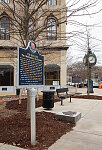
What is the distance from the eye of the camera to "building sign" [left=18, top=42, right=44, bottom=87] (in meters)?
3.16

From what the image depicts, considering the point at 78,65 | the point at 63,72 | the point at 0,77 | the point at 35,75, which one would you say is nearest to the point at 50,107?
the point at 35,75

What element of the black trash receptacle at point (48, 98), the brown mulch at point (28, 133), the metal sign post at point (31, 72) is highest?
the metal sign post at point (31, 72)

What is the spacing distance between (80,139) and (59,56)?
15707mm

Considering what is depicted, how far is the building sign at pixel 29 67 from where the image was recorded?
316 cm

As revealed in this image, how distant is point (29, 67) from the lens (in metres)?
3.40

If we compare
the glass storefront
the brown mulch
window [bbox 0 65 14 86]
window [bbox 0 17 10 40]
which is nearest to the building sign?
the brown mulch

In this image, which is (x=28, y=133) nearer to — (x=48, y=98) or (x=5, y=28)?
(x=48, y=98)

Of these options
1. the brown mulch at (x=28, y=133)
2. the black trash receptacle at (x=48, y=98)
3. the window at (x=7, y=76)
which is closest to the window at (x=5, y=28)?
the black trash receptacle at (x=48, y=98)

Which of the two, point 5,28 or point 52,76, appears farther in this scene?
point 52,76

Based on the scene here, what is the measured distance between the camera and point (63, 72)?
18.7 meters

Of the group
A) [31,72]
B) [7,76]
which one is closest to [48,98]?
[31,72]

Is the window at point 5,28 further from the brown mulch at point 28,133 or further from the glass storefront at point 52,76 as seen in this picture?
the glass storefront at point 52,76

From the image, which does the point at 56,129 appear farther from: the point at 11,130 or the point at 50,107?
the point at 50,107

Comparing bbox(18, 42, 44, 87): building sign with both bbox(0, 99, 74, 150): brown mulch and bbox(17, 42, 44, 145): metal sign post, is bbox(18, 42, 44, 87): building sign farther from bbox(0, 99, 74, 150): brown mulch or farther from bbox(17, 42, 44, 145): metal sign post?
bbox(0, 99, 74, 150): brown mulch
